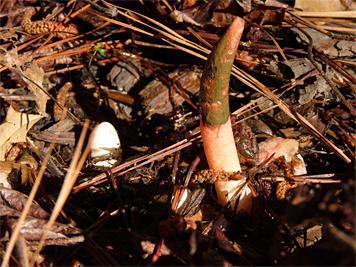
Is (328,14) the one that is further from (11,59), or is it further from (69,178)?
(11,59)

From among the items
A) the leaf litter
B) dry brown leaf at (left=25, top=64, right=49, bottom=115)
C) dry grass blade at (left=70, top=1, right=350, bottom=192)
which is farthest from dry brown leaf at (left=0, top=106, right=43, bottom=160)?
dry grass blade at (left=70, top=1, right=350, bottom=192)

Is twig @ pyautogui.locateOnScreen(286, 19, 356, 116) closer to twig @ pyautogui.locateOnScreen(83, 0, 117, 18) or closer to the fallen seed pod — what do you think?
twig @ pyautogui.locateOnScreen(83, 0, 117, 18)

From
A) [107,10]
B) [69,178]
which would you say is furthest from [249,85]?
[69,178]

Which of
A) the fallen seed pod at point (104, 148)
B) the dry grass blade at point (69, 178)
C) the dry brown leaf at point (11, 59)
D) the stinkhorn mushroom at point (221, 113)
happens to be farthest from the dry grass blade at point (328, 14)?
the dry brown leaf at point (11, 59)

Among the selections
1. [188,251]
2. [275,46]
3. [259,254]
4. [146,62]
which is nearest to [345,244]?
[259,254]

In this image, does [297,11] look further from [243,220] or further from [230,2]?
[243,220]

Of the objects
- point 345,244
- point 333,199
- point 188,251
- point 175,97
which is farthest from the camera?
point 175,97
